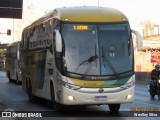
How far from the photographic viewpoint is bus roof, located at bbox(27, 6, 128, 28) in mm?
15288

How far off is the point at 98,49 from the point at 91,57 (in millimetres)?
340

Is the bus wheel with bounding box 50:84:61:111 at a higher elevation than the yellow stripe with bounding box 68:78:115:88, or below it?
below

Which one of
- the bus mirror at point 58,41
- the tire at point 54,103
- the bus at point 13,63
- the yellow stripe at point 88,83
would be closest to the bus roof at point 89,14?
the bus mirror at point 58,41

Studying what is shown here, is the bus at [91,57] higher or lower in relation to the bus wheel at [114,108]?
higher

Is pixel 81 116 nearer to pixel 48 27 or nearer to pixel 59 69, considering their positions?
pixel 59 69

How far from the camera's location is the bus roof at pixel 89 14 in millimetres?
15288

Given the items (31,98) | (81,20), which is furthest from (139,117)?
(31,98)

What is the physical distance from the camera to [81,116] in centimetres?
1492

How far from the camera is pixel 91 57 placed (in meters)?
14.8

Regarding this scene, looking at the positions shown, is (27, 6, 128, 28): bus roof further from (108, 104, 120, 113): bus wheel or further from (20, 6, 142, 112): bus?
(108, 104, 120, 113): bus wheel

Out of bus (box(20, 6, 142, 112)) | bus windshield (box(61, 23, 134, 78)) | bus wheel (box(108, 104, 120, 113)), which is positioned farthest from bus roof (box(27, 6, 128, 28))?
bus wheel (box(108, 104, 120, 113))

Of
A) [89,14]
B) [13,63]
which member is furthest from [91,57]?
[13,63]

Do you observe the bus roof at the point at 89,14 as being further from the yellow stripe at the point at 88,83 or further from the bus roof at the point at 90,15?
the yellow stripe at the point at 88,83

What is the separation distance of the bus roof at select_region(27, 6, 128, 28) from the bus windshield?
0.21m
